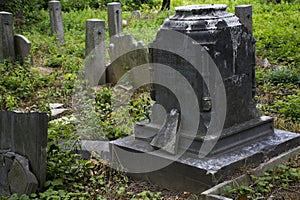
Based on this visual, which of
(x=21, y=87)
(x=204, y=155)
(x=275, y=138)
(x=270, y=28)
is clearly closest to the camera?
(x=204, y=155)

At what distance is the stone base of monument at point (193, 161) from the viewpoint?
14.8 feet

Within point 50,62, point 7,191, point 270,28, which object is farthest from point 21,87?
point 270,28

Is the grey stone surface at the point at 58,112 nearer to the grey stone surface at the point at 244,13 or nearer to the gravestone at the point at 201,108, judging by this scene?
the gravestone at the point at 201,108

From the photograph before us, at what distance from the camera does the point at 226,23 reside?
480 centimetres

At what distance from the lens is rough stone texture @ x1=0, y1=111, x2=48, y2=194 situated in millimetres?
A: 4500

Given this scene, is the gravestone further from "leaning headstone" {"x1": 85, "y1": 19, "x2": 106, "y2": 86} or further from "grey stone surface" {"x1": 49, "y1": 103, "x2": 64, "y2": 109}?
"leaning headstone" {"x1": 85, "y1": 19, "x2": 106, "y2": 86}

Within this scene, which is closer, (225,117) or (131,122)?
(225,117)

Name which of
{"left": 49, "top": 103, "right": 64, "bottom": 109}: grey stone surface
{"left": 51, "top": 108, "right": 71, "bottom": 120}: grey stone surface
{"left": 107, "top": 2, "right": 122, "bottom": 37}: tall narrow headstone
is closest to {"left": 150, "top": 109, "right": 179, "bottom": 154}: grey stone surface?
{"left": 51, "top": 108, "right": 71, "bottom": 120}: grey stone surface

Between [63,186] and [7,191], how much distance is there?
52 centimetres

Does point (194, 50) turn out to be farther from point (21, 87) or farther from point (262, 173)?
point (21, 87)

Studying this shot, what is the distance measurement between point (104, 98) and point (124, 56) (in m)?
1.14

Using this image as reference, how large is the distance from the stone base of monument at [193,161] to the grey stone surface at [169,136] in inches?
3.0

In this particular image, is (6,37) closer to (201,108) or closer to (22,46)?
(22,46)

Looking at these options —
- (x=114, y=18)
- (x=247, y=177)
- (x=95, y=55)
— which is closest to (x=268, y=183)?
(x=247, y=177)
